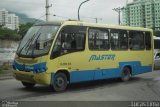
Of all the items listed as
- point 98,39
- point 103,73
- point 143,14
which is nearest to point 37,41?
point 98,39

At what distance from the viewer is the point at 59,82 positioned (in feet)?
48.6

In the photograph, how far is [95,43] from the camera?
54.9ft

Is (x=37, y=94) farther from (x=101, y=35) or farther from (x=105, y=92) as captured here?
(x=101, y=35)

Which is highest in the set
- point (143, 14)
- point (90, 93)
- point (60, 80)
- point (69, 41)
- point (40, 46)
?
point (143, 14)

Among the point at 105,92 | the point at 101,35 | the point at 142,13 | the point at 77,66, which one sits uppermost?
the point at 142,13

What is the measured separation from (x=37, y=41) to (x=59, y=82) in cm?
180

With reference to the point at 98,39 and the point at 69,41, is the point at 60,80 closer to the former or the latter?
the point at 69,41

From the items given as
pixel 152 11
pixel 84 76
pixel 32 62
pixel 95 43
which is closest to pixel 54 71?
pixel 32 62

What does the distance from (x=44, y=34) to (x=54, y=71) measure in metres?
1.52

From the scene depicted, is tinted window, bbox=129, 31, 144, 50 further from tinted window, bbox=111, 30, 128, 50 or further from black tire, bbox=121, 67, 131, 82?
black tire, bbox=121, 67, 131, 82

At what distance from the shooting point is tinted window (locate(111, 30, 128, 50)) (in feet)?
59.1

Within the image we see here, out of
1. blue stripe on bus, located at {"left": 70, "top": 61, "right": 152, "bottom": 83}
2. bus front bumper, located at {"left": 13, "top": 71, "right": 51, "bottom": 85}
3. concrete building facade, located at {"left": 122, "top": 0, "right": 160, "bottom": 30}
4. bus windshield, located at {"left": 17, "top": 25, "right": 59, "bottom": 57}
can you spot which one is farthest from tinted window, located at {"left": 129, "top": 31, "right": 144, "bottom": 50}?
concrete building facade, located at {"left": 122, "top": 0, "right": 160, "bottom": 30}

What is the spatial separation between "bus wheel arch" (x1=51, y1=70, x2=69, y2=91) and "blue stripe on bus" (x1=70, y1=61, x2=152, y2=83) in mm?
298

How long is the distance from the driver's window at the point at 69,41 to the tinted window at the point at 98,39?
1.83 feet
